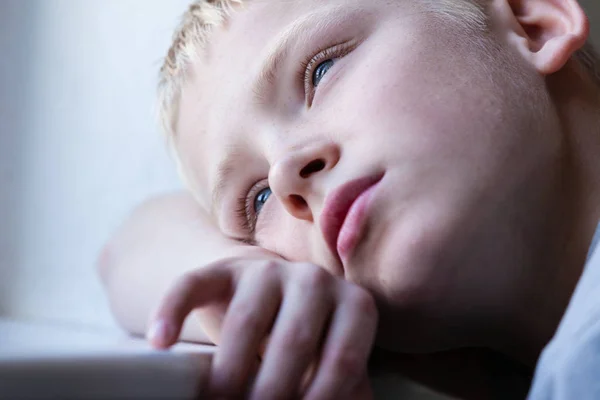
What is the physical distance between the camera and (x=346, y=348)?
0.44 meters

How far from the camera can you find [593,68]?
0.75 metres

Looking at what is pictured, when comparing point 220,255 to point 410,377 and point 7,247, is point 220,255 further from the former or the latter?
point 7,247

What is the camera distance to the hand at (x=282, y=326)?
1.37 feet

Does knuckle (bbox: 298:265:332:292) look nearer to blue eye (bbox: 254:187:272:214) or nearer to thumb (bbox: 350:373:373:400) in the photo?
thumb (bbox: 350:373:373:400)

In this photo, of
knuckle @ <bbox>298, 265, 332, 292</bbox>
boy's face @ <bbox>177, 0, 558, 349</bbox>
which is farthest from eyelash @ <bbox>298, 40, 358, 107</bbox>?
knuckle @ <bbox>298, 265, 332, 292</bbox>

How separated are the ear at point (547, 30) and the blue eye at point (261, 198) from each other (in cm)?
29

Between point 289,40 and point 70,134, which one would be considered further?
point 70,134

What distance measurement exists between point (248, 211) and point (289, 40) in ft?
0.63

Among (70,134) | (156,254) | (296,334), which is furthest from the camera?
(70,134)

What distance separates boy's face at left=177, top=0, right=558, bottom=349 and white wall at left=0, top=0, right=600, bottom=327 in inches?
20.8

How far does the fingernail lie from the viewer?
412mm

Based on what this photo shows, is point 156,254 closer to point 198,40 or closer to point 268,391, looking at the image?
point 198,40

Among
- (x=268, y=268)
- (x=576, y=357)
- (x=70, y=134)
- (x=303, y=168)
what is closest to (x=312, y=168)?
(x=303, y=168)

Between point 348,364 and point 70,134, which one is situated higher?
point 348,364
